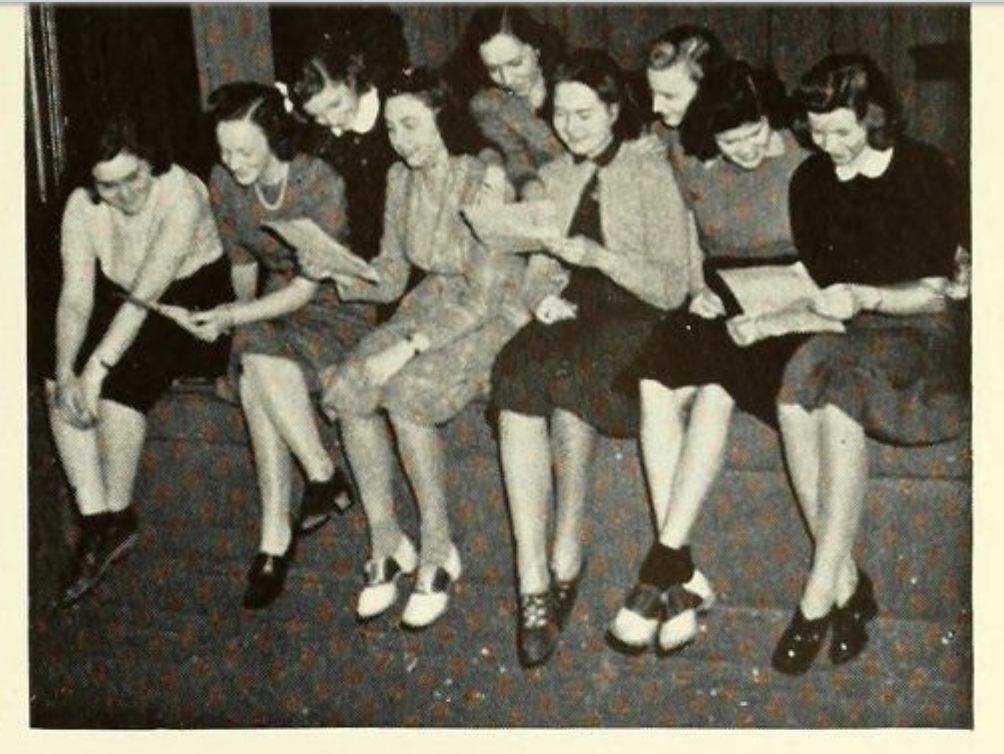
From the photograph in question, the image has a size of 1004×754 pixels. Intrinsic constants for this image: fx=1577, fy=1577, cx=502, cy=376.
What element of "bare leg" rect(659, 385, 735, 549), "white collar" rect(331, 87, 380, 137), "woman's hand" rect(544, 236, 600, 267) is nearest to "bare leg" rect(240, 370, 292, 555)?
"white collar" rect(331, 87, 380, 137)

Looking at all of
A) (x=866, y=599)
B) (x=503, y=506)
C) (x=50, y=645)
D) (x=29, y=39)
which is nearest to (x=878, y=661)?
(x=866, y=599)

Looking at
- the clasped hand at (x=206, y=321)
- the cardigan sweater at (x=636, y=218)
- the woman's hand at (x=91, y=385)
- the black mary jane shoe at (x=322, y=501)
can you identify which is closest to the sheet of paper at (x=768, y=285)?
the cardigan sweater at (x=636, y=218)

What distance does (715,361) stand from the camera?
318 cm

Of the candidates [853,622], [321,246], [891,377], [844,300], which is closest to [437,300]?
[321,246]

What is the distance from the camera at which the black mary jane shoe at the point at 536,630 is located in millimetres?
3230

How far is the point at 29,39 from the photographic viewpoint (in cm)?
325

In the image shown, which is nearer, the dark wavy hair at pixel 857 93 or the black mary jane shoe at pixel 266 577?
the dark wavy hair at pixel 857 93

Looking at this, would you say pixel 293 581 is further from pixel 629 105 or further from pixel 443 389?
pixel 629 105

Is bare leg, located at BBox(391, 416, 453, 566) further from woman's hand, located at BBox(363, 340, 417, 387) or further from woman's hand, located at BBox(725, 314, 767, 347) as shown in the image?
woman's hand, located at BBox(725, 314, 767, 347)

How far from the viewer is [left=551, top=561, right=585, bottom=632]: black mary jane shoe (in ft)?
10.6

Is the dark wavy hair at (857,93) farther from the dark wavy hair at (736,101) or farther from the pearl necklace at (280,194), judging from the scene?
the pearl necklace at (280,194)

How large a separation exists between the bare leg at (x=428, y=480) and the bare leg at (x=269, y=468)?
0.25 m

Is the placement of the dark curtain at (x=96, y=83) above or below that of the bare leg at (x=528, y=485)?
above

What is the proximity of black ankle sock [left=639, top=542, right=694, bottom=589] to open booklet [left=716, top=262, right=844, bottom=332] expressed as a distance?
1.66 ft
